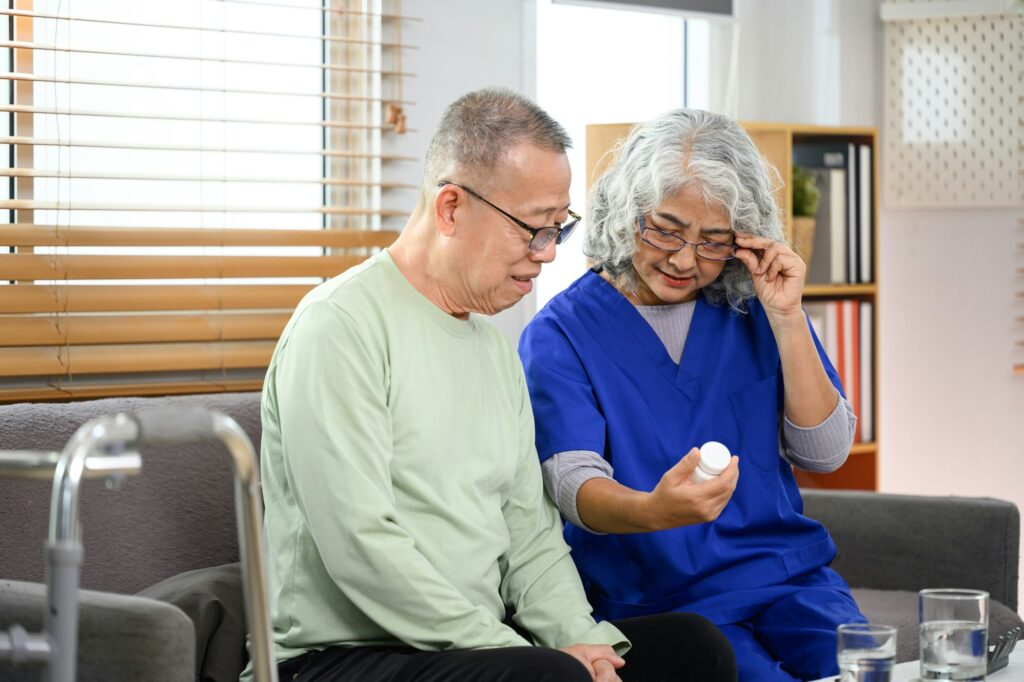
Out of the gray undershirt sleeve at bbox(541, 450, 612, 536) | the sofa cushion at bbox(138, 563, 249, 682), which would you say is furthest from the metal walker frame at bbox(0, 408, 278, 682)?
the gray undershirt sleeve at bbox(541, 450, 612, 536)

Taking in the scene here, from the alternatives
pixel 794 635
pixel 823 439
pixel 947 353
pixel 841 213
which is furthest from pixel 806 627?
pixel 947 353

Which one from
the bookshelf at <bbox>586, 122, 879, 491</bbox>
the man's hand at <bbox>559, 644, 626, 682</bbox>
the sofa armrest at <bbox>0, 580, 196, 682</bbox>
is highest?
the bookshelf at <bbox>586, 122, 879, 491</bbox>

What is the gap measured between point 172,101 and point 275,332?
0.52 m

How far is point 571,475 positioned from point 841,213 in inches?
68.1

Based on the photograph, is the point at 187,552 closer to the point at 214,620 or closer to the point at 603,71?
the point at 214,620

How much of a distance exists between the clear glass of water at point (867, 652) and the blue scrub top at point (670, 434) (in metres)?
0.55

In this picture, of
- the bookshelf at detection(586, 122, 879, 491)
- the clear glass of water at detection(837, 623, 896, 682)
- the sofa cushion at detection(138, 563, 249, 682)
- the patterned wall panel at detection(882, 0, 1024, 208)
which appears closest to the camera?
the clear glass of water at detection(837, 623, 896, 682)

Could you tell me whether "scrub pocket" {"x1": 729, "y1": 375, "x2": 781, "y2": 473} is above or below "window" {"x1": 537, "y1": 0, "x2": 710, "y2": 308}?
below

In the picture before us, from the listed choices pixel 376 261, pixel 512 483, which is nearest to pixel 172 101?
pixel 376 261

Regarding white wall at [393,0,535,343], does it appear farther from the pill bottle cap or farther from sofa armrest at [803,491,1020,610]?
the pill bottle cap

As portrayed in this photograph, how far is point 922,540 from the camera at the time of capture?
248cm

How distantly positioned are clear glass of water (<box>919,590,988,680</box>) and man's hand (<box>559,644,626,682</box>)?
423 mm

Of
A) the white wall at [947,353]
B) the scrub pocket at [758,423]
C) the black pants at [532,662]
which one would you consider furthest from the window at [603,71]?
the black pants at [532,662]

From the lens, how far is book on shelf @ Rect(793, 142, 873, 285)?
3.31m
